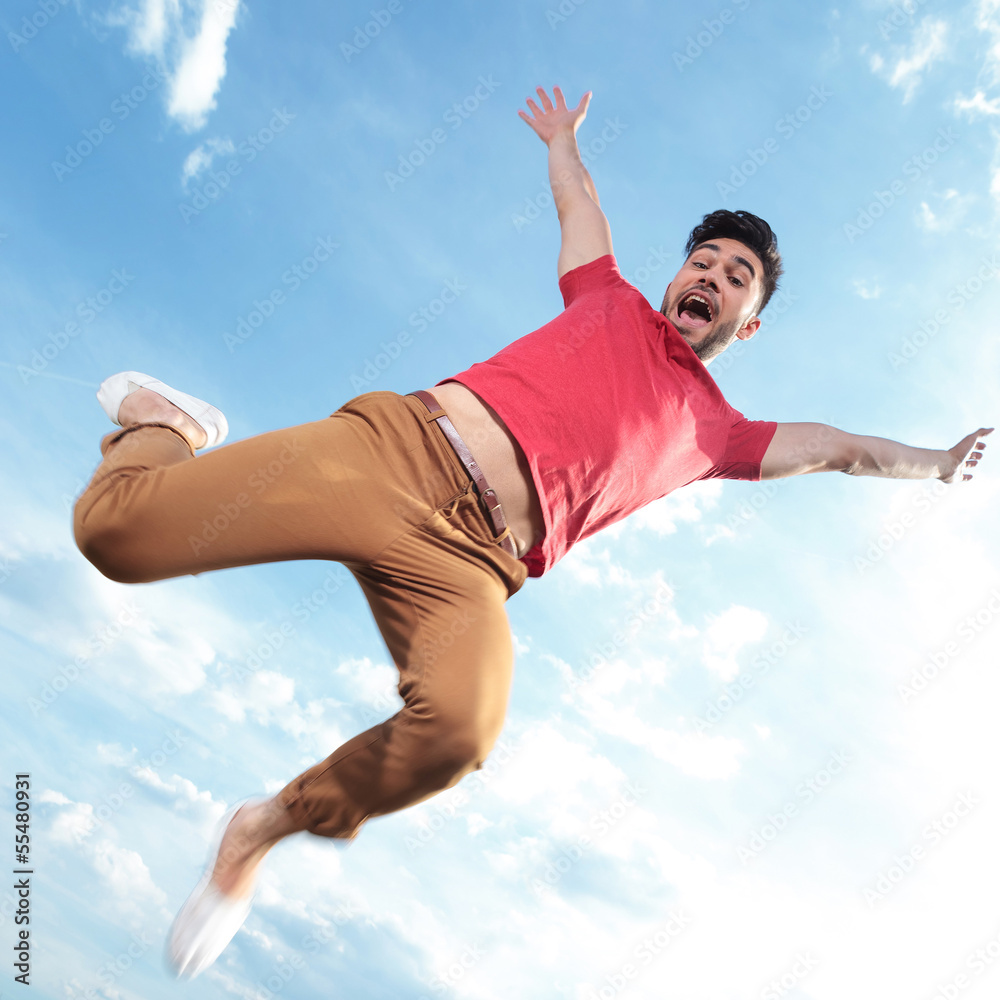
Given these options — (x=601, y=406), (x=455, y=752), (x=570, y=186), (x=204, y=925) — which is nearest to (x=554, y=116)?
(x=570, y=186)

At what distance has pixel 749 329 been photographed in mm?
3281

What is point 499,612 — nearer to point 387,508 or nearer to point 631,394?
point 387,508

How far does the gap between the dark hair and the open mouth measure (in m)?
0.26

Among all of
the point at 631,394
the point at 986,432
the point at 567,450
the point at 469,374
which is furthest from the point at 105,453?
the point at 986,432

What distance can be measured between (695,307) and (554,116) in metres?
1.01

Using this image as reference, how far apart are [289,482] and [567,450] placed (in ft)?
2.51

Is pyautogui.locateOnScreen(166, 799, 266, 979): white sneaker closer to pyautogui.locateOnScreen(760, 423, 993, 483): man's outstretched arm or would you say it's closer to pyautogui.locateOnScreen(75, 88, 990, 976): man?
pyautogui.locateOnScreen(75, 88, 990, 976): man

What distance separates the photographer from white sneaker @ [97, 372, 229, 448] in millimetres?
2344

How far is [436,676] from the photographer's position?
2.06 meters

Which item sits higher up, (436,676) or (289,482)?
(289,482)

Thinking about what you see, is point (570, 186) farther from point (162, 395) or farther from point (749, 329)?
point (162, 395)

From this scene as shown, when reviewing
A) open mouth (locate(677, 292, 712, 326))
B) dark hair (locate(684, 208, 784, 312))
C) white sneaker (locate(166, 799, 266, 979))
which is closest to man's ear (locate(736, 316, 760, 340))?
dark hair (locate(684, 208, 784, 312))

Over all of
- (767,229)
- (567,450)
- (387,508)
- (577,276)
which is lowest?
(387,508)

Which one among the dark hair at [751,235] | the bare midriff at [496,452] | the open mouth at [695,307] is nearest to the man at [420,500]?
the bare midriff at [496,452]
